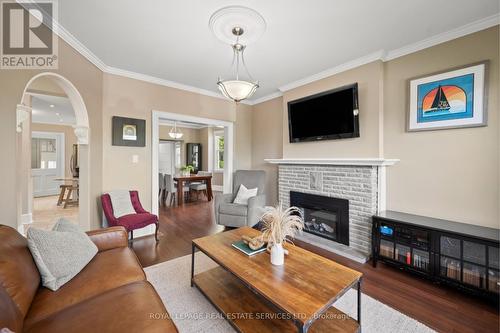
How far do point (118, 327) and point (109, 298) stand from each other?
29 centimetres

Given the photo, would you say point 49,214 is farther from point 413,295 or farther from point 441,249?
point 441,249

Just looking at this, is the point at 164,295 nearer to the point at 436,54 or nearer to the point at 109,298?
the point at 109,298

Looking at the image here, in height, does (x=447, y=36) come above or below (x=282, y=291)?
above

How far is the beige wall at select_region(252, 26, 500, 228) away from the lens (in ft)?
6.93

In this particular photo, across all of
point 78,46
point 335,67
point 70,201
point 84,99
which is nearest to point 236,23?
point 335,67

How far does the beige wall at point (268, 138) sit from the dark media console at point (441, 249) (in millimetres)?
2233

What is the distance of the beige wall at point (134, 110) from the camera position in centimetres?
321

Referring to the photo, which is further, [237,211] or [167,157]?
[167,157]

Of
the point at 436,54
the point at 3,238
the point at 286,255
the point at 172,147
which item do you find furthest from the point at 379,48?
the point at 172,147

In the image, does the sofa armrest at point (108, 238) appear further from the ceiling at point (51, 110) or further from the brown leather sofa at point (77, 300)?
the ceiling at point (51, 110)

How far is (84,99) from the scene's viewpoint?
109 inches

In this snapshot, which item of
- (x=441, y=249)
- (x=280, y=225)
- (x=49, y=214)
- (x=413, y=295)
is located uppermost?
(x=280, y=225)

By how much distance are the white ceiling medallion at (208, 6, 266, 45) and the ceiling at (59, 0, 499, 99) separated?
0.18 feet

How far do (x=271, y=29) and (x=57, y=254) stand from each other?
8.74 feet
